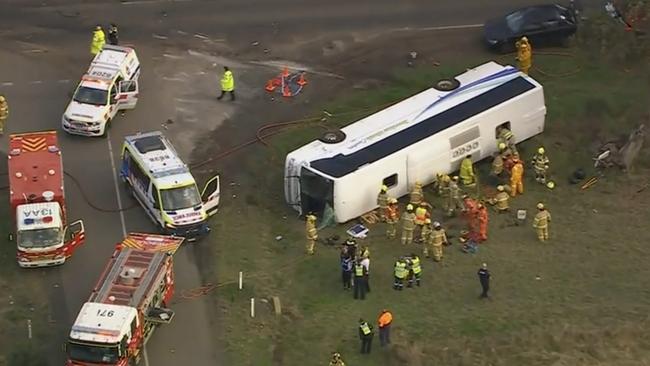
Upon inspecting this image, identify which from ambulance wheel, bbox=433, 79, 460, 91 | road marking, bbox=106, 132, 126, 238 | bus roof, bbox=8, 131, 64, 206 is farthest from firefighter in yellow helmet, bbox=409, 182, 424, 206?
bus roof, bbox=8, 131, 64, 206

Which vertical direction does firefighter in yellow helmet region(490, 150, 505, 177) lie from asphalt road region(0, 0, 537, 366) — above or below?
below

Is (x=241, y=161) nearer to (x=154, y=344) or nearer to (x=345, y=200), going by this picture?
(x=345, y=200)

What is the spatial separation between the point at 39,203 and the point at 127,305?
22.6 ft

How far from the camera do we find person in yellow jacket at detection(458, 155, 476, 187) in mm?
45438

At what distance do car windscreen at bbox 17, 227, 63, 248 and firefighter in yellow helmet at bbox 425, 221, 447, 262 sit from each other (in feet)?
39.4

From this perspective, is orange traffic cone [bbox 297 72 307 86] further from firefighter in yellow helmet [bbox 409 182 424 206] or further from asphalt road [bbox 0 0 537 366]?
firefighter in yellow helmet [bbox 409 182 424 206]

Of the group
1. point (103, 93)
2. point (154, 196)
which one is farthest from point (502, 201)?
point (103, 93)

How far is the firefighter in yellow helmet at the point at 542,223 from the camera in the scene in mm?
42156

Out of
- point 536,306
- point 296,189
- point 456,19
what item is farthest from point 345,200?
point 456,19

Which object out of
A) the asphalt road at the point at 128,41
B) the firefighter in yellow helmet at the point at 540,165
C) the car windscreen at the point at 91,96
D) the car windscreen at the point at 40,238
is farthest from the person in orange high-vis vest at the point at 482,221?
the car windscreen at the point at 91,96

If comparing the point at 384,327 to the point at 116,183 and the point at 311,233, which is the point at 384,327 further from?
the point at 116,183

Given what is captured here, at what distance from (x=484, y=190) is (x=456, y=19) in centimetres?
1396

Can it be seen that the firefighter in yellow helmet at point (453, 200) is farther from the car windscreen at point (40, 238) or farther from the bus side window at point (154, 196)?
the car windscreen at point (40, 238)

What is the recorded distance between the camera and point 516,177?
148 feet
